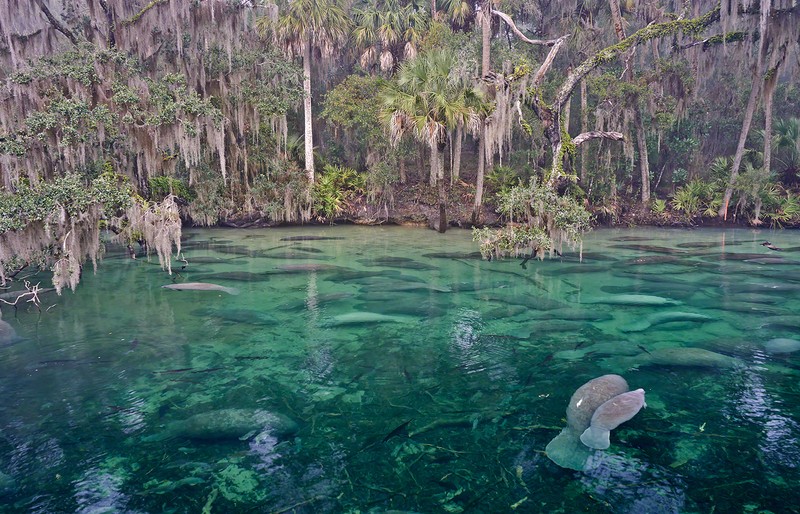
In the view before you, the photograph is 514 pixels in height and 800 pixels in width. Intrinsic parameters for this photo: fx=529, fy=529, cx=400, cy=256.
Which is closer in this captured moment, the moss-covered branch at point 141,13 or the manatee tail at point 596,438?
the manatee tail at point 596,438

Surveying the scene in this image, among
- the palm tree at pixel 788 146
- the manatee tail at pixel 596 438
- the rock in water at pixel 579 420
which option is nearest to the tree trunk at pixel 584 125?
the palm tree at pixel 788 146

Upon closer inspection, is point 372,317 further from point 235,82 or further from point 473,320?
point 235,82

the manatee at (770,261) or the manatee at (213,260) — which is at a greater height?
the manatee at (213,260)

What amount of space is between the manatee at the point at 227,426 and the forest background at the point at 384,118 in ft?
20.8

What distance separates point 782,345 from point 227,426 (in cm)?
707

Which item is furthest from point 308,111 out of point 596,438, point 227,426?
point 596,438

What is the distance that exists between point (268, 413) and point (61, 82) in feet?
38.8

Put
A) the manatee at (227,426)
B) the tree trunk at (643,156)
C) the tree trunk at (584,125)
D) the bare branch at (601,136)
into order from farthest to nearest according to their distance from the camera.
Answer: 1. the tree trunk at (584,125)
2. the tree trunk at (643,156)
3. the bare branch at (601,136)
4. the manatee at (227,426)

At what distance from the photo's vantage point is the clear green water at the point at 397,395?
410 centimetres

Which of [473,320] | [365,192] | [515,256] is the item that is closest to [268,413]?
[473,320]

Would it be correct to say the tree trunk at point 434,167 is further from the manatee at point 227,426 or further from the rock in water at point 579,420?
the manatee at point 227,426

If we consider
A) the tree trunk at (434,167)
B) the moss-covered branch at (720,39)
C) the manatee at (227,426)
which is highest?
the moss-covered branch at (720,39)

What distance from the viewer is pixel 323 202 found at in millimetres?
22125

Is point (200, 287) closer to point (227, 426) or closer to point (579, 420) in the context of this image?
point (227, 426)
